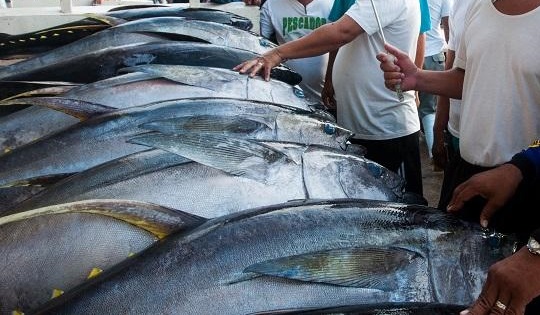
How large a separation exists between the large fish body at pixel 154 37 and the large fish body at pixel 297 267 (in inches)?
67.9

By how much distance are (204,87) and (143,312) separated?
129 cm

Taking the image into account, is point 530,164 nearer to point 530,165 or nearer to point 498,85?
point 530,165

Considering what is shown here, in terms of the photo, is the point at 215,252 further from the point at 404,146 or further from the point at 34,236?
the point at 404,146

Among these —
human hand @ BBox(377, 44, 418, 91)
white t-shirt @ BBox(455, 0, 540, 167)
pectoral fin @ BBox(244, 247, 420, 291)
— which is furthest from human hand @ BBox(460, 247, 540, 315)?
human hand @ BBox(377, 44, 418, 91)

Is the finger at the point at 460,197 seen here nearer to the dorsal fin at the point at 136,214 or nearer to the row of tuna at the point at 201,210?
the row of tuna at the point at 201,210

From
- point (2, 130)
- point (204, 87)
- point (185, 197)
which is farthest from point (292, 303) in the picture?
point (2, 130)

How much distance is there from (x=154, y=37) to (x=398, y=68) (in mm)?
1255

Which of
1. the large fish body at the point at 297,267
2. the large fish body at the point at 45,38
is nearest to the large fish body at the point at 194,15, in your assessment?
the large fish body at the point at 45,38

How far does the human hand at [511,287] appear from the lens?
1151 millimetres

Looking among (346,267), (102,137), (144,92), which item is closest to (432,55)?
(144,92)

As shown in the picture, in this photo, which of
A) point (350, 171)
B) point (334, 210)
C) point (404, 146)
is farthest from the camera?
point (404, 146)

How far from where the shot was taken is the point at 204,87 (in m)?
2.50

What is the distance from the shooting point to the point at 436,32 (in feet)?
Result: 18.6

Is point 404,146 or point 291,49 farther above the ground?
point 291,49
